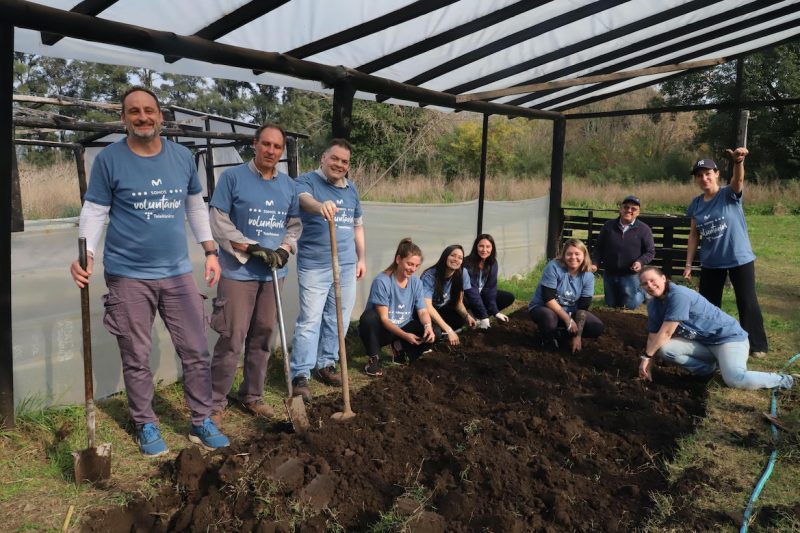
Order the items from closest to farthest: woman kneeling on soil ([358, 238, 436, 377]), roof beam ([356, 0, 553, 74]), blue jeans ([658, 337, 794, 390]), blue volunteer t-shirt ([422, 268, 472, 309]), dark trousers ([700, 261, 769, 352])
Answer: blue jeans ([658, 337, 794, 390]), roof beam ([356, 0, 553, 74]), woman kneeling on soil ([358, 238, 436, 377]), dark trousers ([700, 261, 769, 352]), blue volunteer t-shirt ([422, 268, 472, 309])

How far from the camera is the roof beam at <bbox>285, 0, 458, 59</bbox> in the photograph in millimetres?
3803

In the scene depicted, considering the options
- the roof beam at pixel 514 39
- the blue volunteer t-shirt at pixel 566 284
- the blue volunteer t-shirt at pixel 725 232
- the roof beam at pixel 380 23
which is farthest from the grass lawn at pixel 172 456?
the roof beam at pixel 514 39

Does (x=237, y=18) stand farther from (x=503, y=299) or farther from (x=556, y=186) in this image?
(x=556, y=186)

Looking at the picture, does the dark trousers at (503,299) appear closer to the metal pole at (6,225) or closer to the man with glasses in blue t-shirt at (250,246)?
the man with glasses in blue t-shirt at (250,246)

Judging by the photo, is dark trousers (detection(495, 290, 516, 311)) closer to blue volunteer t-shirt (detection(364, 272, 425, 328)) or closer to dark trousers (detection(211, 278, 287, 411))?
blue volunteer t-shirt (detection(364, 272, 425, 328))

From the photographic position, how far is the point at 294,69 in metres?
4.01

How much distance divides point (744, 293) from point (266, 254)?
3.76 m

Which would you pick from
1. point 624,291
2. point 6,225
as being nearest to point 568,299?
point 624,291

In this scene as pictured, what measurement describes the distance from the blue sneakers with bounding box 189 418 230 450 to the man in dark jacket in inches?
184

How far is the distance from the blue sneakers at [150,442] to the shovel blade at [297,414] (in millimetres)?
684

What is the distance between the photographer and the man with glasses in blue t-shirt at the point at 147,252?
297 centimetres

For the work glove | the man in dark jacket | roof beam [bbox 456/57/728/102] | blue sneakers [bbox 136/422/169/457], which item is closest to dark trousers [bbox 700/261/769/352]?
the man in dark jacket

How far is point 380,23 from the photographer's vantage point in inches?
152

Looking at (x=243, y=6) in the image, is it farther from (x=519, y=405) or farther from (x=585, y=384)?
(x=585, y=384)
